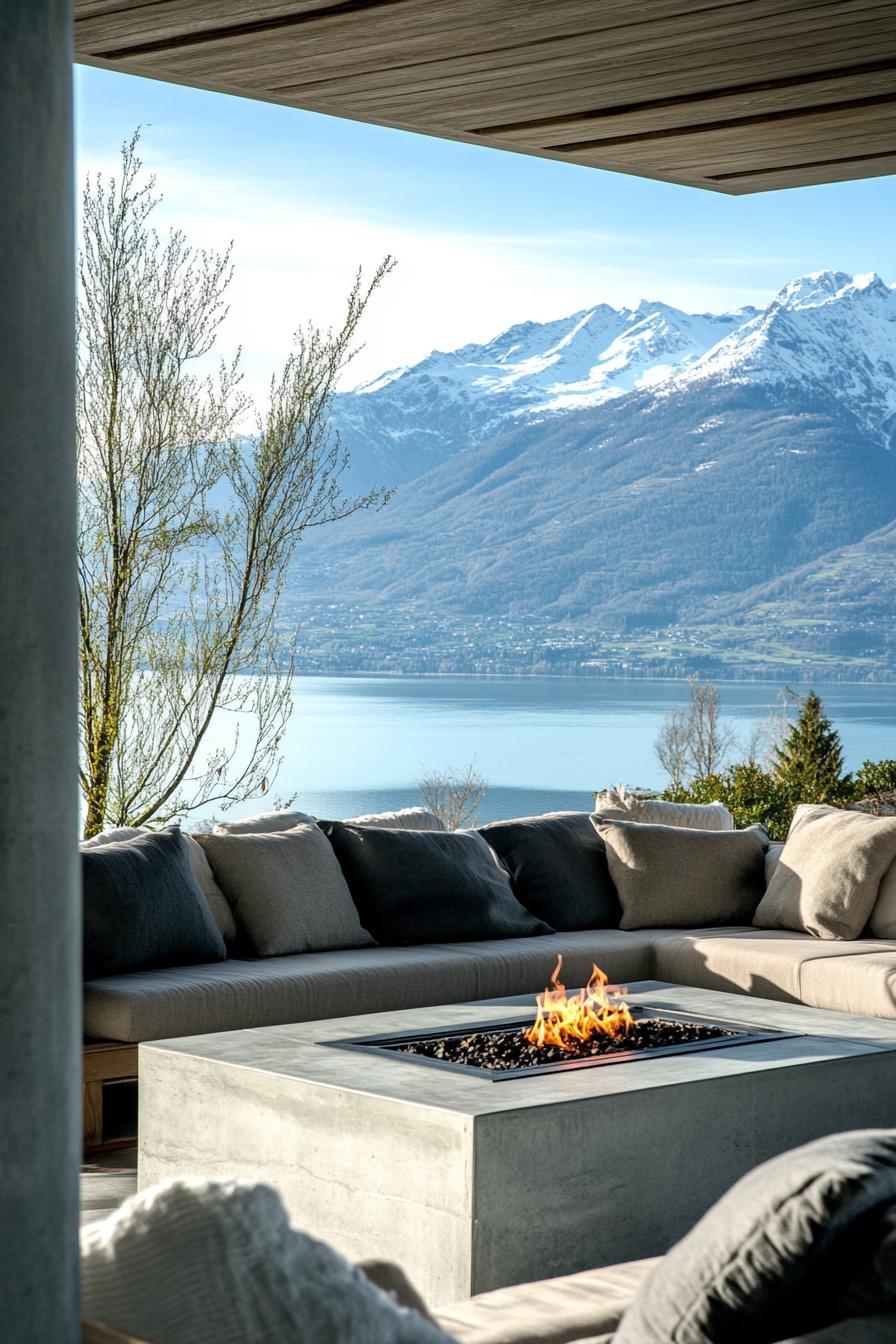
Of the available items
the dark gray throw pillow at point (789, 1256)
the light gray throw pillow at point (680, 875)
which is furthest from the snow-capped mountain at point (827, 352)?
the dark gray throw pillow at point (789, 1256)

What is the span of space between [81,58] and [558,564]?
184 feet

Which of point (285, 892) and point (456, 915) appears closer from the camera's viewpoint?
point (285, 892)

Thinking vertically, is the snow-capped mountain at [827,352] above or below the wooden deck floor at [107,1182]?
above

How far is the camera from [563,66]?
2998 mm

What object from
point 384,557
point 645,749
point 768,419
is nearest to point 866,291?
point 768,419

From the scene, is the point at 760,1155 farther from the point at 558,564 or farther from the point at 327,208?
the point at 327,208

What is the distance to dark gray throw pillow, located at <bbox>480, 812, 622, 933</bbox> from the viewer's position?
6.15 metres

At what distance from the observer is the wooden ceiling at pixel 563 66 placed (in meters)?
2.74

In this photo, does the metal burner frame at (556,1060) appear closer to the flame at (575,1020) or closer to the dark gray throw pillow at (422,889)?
the flame at (575,1020)

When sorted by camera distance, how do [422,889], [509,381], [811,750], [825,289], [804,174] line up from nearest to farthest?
[804,174], [422,889], [811,750], [509,381], [825,289]

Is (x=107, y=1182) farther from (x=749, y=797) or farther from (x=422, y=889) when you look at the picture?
(x=749, y=797)

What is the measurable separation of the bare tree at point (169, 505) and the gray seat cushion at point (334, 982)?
9.77ft

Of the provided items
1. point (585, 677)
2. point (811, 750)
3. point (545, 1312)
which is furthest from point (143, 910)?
point (585, 677)

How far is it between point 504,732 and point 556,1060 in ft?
156
